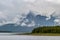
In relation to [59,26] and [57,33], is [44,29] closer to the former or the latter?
[57,33]

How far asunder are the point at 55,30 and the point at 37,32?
28.9 ft

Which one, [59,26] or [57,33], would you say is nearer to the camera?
[57,33]

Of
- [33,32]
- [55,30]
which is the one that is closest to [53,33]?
[55,30]

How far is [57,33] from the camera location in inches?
3944

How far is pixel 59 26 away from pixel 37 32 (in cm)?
1861

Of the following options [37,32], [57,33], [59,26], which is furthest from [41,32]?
[59,26]

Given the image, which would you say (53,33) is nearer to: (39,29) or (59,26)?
(39,29)

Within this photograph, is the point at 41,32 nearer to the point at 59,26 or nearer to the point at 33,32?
the point at 33,32

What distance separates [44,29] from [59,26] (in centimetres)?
1417

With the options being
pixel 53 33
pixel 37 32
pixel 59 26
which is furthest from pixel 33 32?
pixel 59 26

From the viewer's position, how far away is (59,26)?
11219 centimetres

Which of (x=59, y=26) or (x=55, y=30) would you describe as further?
(x=59, y=26)

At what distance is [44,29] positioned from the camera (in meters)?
101

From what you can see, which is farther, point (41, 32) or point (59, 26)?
point (59, 26)
